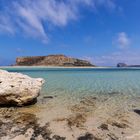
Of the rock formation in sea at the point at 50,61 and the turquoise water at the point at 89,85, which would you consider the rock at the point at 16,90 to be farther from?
the rock formation in sea at the point at 50,61

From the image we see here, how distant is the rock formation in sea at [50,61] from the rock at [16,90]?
462ft

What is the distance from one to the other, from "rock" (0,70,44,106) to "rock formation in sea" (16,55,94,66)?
141 meters

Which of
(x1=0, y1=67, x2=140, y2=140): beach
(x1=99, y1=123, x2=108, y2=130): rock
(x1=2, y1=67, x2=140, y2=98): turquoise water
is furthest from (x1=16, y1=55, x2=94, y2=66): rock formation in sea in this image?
(x1=99, y1=123, x2=108, y2=130): rock

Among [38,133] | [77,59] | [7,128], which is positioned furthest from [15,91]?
[77,59]

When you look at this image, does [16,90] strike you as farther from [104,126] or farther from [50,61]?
[50,61]

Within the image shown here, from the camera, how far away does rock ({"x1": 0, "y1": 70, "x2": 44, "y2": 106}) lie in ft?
35.2

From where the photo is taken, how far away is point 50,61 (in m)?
157

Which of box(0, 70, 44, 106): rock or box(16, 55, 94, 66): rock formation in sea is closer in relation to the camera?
box(0, 70, 44, 106): rock

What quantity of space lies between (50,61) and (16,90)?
147 meters

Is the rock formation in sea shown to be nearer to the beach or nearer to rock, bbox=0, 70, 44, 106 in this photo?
rock, bbox=0, 70, 44, 106

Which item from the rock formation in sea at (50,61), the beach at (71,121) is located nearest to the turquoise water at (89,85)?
the beach at (71,121)

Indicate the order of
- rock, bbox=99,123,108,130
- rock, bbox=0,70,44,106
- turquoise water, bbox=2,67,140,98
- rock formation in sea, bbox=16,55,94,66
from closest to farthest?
rock, bbox=99,123,108,130 < rock, bbox=0,70,44,106 < turquoise water, bbox=2,67,140,98 < rock formation in sea, bbox=16,55,94,66

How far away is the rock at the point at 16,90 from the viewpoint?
35.2 feet

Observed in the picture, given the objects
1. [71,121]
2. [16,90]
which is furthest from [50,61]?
[71,121]
